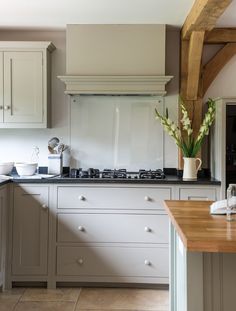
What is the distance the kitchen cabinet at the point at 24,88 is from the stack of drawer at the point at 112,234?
0.85 metres

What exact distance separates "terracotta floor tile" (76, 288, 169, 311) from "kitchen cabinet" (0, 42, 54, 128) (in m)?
1.64

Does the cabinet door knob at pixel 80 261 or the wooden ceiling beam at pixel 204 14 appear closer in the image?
the wooden ceiling beam at pixel 204 14

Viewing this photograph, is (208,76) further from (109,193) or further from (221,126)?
(109,193)

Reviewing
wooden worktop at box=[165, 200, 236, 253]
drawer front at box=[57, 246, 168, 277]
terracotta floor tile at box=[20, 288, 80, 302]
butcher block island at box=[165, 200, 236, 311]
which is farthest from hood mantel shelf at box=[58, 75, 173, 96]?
butcher block island at box=[165, 200, 236, 311]

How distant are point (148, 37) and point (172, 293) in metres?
2.43

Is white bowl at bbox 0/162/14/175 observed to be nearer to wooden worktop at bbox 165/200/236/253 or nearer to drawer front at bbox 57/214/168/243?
drawer front at bbox 57/214/168/243

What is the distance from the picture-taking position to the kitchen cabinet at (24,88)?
12.1ft

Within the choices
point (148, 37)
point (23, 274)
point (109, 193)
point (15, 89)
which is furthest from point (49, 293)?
point (148, 37)

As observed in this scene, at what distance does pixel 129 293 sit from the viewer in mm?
3281

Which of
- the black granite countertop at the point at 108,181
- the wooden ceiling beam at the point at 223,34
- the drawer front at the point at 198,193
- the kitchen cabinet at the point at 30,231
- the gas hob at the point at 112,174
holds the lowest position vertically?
the kitchen cabinet at the point at 30,231

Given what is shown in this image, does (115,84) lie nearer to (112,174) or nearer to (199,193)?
(112,174)

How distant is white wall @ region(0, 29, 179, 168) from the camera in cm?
390

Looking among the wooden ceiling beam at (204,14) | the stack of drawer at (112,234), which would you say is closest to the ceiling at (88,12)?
the wooden ceiling beam at (204,14)

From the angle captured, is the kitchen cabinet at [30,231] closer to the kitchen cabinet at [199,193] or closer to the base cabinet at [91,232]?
the base cabinet at [91,232]
